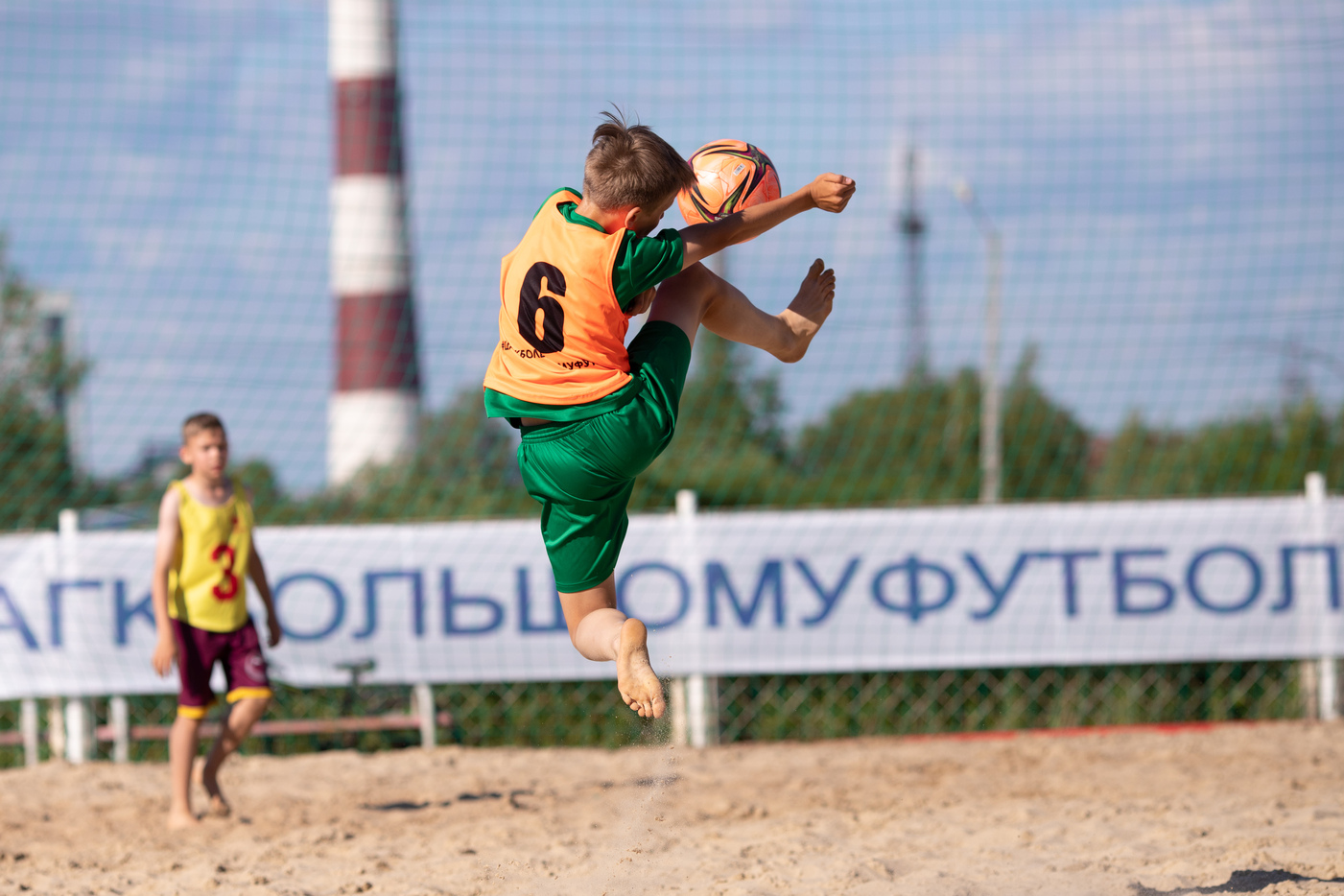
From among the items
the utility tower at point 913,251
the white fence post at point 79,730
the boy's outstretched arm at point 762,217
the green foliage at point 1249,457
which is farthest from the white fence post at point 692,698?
the utility tower at point 913,251

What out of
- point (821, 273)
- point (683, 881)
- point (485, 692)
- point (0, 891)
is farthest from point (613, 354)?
point (485, 692)

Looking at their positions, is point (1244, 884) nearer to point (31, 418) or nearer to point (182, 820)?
point (182, 820)

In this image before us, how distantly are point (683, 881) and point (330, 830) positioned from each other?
1452 mm

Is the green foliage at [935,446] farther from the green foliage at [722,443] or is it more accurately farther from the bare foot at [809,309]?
the bare foot at [809,309]

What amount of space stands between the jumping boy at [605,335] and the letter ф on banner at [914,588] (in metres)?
3.50

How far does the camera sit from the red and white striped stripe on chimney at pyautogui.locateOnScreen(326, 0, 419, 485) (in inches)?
471

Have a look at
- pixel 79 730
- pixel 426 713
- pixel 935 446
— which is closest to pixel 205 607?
pixel 426 713

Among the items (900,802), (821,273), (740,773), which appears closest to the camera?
(821,273)

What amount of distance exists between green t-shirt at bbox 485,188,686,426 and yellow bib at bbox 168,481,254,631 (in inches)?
85.4

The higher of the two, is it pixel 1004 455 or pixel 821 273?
pixel 821 273

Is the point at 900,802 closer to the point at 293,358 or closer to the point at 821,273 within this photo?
the point at 821,273

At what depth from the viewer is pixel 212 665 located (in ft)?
14.3

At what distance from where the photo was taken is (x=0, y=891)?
3.31m

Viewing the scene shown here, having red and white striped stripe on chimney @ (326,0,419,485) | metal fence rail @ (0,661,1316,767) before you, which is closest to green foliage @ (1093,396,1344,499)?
metal fence rail @ (0,661,1316,767)
